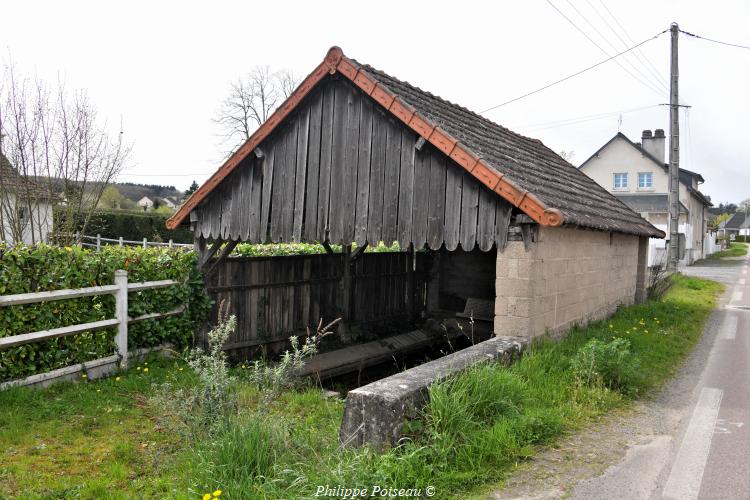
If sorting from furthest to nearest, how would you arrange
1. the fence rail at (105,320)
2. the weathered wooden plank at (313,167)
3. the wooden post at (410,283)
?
1. the wooden post at (410,283)
2. the weathered wooden plank at (313,167)
3. the fence rail at (105,320)

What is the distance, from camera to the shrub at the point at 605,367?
6.68 meters

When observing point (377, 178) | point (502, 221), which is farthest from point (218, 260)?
point (502, 221)

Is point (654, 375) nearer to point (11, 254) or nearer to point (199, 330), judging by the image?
point (199, 330)

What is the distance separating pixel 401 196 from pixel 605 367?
360cm

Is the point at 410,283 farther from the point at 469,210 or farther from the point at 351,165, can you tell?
the point at 469,210

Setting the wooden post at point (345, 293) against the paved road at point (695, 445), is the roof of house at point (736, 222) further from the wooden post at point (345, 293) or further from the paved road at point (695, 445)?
the paved road at point (695, 445)

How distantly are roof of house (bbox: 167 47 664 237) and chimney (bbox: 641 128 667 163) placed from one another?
31.7m

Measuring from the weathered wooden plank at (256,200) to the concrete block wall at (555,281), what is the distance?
13.1 feet

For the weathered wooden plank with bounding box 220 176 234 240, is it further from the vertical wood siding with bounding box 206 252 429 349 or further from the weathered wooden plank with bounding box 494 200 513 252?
the weathered wooden plank with bounding box 494 200 513 252

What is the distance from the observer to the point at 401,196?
27.8 feet

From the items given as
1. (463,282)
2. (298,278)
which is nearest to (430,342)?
(463,282)

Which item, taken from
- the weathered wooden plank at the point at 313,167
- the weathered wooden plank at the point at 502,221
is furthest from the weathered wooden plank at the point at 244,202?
the weathered wooden plank at the point at 502,221

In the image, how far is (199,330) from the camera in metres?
9.40

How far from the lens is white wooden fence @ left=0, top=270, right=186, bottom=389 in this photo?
6602 mm
